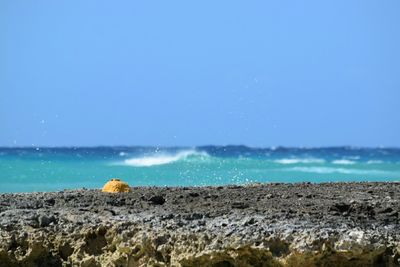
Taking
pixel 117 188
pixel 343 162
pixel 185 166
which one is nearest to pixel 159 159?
pixel 185 166

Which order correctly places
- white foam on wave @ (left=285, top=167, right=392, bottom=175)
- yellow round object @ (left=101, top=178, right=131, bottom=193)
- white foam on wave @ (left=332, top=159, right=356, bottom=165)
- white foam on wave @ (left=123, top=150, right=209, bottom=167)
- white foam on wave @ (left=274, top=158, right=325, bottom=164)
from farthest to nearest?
white foam on wave @ (left=332, top=159, right=356, bottom=165), white foam on wave @ (left=274, top=158, right=325, bottom=164), white foam on wave @ (left=123, top=150, right=209, bottom=167), white foam on wave @ (left=285, top=167, right=392, bottom=175), yellow round object @ (left=101, top=178, right=131, bottom=193)

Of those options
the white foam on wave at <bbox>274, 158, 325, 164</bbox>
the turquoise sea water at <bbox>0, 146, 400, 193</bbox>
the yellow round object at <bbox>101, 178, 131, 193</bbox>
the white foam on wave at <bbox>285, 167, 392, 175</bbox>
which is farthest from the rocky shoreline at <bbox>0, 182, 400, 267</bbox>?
the white foam on wave at <bbox>274, 158, 325, 164</bbox>

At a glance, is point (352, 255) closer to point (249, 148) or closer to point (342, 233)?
point (342, 233)

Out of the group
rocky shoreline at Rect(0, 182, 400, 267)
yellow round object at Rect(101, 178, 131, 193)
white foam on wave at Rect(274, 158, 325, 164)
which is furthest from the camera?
white foam on wave at Rect(274, 158, 325, 164)

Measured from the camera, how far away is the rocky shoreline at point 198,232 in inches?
230

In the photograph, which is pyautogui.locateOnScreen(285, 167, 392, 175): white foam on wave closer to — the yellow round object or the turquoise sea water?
the turquoise sea water

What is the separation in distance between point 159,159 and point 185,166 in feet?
7.87

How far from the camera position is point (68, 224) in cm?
637

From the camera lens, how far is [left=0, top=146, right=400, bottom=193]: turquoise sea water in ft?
84.5

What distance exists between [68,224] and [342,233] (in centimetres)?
185

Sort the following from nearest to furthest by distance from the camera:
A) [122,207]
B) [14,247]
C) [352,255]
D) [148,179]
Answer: [352,255]
[14,247]
[122,207]
[148,179]

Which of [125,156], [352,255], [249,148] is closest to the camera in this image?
[352,255]

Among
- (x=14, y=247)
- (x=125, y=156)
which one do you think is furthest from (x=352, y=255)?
(x=125, y=156)

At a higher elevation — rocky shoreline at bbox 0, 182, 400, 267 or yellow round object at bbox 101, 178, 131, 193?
yellow round object at bbox 101, 178, 131, 193
